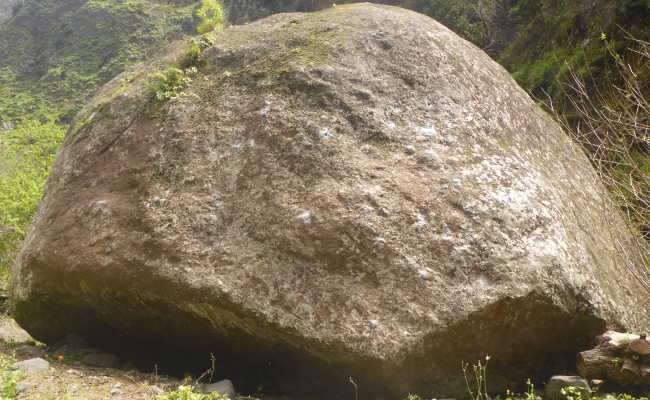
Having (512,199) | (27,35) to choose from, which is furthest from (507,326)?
(27,35)

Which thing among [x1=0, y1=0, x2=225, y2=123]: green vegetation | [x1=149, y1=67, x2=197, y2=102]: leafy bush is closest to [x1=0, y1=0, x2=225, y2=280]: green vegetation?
[x1=0, y1=0, x2=225, y2=123]: green vegetation

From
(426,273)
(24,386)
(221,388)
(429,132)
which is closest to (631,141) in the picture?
(429,132)

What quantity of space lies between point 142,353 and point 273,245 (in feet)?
7.48

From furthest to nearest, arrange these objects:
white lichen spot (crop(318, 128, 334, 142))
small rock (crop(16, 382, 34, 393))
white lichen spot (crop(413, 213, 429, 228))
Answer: white lichen spot (crop(318, 128, 334, 142))
white lichen spot (crop(413, 213, 429, 228))
small rock (crop(16, 382, 34, 393))

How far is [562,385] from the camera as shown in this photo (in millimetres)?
Answer: 3750

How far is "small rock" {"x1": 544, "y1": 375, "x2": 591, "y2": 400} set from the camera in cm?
366

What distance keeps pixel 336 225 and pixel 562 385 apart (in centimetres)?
Result: 210

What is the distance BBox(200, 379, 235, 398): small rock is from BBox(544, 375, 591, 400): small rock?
2532 mm

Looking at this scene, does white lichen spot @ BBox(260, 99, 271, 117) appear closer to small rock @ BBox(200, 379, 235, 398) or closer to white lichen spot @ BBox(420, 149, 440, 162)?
white lichen spot @ BBox(420, 149, 440, 162)

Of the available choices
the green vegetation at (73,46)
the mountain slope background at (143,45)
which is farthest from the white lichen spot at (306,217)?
the green vegetation at (73,46)

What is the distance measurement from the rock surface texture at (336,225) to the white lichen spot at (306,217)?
0.01 metres

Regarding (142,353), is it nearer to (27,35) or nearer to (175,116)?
(175,116)

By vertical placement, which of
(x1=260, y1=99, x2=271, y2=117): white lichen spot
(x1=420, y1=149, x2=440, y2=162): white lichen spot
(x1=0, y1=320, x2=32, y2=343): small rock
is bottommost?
(x1=0, y1=320, x2=32, y2=343): small rock

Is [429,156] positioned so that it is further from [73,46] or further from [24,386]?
[73,46]
